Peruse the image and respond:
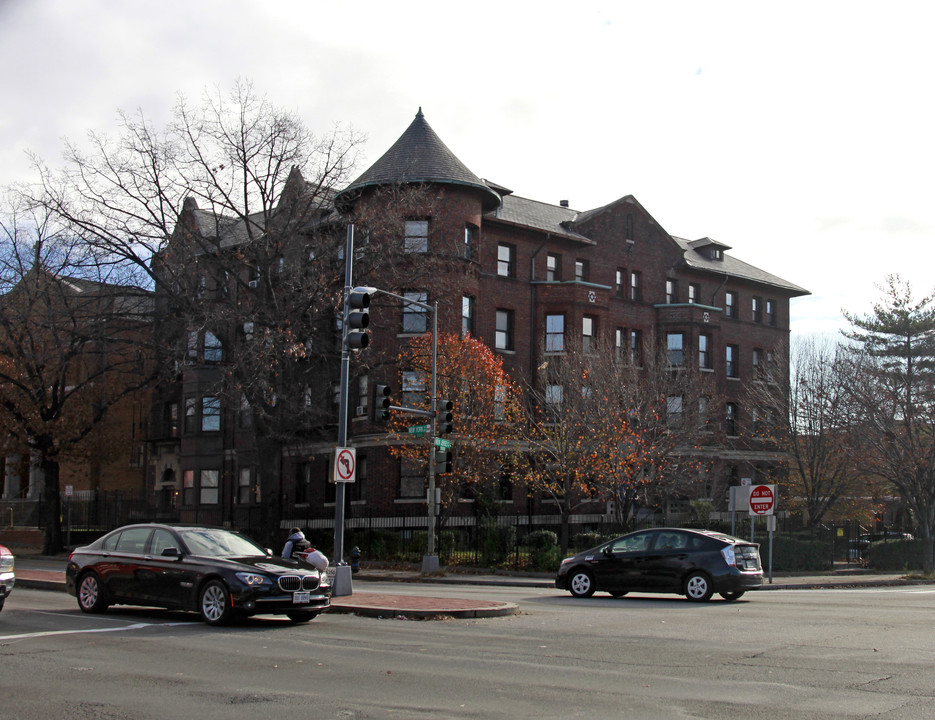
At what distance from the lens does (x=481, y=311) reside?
43375 mm

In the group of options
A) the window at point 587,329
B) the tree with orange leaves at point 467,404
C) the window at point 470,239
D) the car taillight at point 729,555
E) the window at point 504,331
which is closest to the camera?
the car taillight at point 729,555

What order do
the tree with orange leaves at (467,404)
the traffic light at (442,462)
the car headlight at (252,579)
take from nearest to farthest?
the car headlight at (252,579) → the traffic light at (442,462) → the tree with orange leaves at (467,404)

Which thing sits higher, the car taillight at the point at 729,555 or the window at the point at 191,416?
the window at the point at 191,416

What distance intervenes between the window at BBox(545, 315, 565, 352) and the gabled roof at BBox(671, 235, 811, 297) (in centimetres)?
1052

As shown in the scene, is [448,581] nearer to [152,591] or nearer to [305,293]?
[305,293]

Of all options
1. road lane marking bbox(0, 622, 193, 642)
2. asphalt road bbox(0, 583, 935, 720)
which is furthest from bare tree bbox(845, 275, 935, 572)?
road lane marking bbox(0, 622, 193, 642)

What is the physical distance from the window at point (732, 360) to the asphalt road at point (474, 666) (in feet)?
123

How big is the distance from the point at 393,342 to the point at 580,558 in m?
21.4

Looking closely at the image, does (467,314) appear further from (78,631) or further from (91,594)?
(78,631)

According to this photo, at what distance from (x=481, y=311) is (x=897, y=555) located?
748 inches

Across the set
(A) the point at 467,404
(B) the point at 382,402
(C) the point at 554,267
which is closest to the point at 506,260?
(C) the point at 554,267

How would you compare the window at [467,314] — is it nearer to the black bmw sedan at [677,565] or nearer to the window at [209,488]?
the window at [209,488]

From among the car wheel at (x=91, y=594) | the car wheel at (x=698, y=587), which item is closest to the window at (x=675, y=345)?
the car wheel at (x=698, y=587)

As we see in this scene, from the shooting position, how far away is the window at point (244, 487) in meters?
48.0
